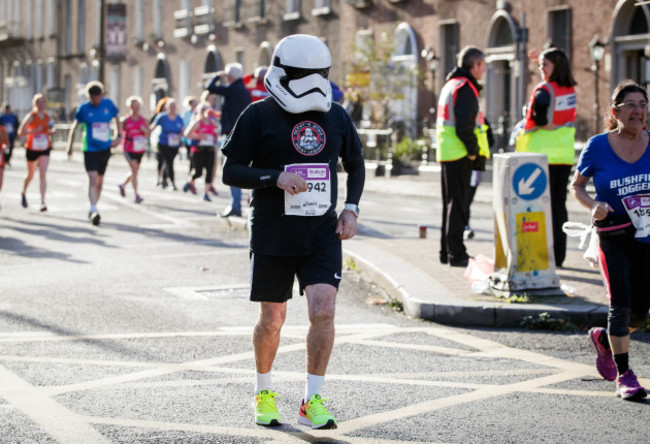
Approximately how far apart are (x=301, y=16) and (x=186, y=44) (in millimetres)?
9324

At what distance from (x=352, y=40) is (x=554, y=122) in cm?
2450

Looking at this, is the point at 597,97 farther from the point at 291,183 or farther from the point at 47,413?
the point at 47,413

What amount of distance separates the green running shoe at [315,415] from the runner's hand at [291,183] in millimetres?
934

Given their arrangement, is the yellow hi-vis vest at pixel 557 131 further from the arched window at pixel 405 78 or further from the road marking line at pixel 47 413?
the arched window at pixel 405 78

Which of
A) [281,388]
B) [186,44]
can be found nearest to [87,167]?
[281,388]

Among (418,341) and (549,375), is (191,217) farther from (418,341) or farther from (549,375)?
(549,375)

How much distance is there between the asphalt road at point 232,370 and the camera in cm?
528

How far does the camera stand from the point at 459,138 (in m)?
10.3

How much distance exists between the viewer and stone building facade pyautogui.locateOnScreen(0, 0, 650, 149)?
26.1m

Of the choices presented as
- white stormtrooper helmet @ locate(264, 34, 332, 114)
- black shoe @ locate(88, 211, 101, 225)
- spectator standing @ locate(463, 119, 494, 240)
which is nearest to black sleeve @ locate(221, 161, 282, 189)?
white stormtrooper helmet @ locate(264, 34, 332, 114)

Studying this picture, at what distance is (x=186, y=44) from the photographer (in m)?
46.2

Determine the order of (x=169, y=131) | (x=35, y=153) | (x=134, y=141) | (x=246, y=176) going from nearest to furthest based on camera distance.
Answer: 1. (x=246, y=176)
2. (x=35, y=153)
3. (x=134, y=141)
4. (x=169, y=131)

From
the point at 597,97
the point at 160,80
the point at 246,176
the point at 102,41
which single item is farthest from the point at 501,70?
the point at 246,176

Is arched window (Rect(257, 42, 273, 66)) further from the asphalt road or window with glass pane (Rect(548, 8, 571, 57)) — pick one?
the asphalt road
